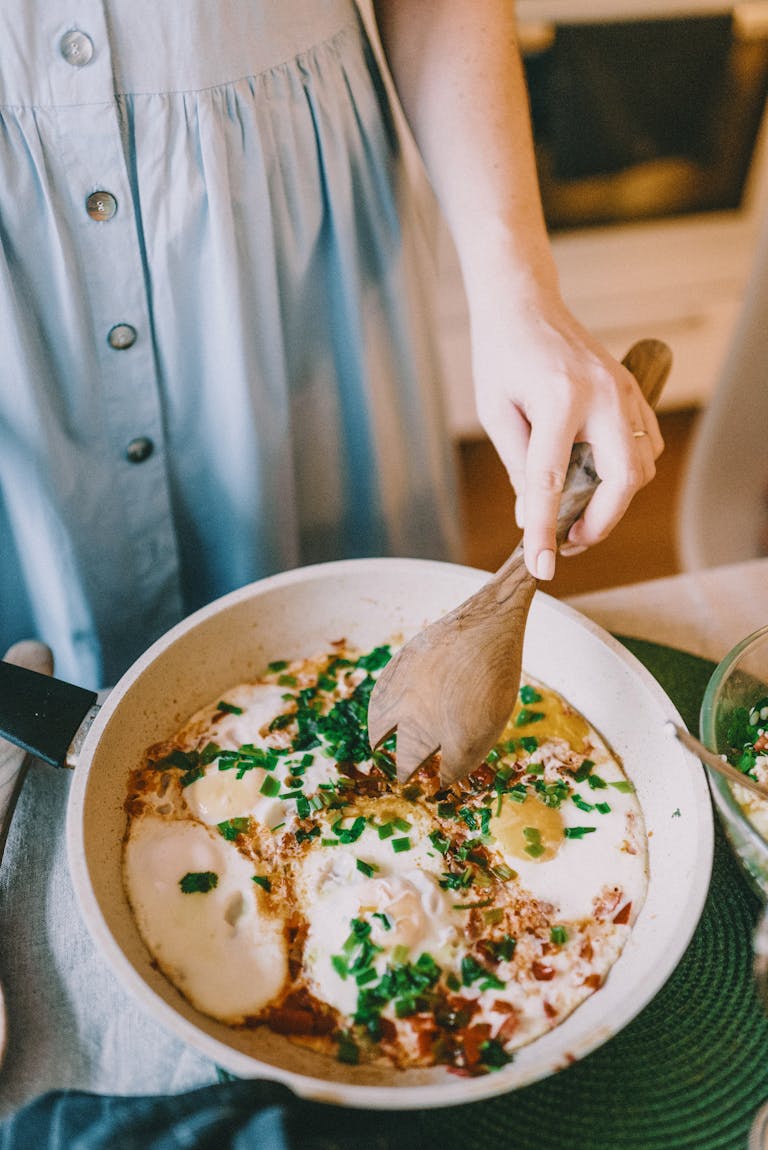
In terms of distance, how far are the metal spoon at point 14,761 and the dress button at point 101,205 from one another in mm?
461

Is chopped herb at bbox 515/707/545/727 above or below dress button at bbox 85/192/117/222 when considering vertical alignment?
below

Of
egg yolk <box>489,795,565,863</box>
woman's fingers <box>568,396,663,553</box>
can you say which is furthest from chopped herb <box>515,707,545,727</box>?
woman's fingers <box>568,396,663,553</box>

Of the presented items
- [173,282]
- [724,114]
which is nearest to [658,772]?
[173,282]

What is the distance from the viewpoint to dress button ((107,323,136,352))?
978 millimetres

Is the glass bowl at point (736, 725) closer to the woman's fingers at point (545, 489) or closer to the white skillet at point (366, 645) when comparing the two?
the white skillet at point (366, 645)

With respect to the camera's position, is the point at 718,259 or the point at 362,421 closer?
the point at 362,421

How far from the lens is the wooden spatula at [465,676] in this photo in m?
0.81

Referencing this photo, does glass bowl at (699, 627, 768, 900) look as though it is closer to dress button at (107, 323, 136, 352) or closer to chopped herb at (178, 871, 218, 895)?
chopped herb at (178, 871, 218, 895)

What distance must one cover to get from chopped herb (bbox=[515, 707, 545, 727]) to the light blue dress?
0.43m

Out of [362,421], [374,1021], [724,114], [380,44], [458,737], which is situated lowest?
[374,1021]

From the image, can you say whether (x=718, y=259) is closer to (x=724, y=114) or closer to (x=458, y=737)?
(x=724, y=114)

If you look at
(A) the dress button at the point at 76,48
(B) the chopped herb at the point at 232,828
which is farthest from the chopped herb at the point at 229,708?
(A) the dress button at the point at 76,48

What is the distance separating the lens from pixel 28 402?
3.13ft

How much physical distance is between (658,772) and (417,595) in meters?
0.32
